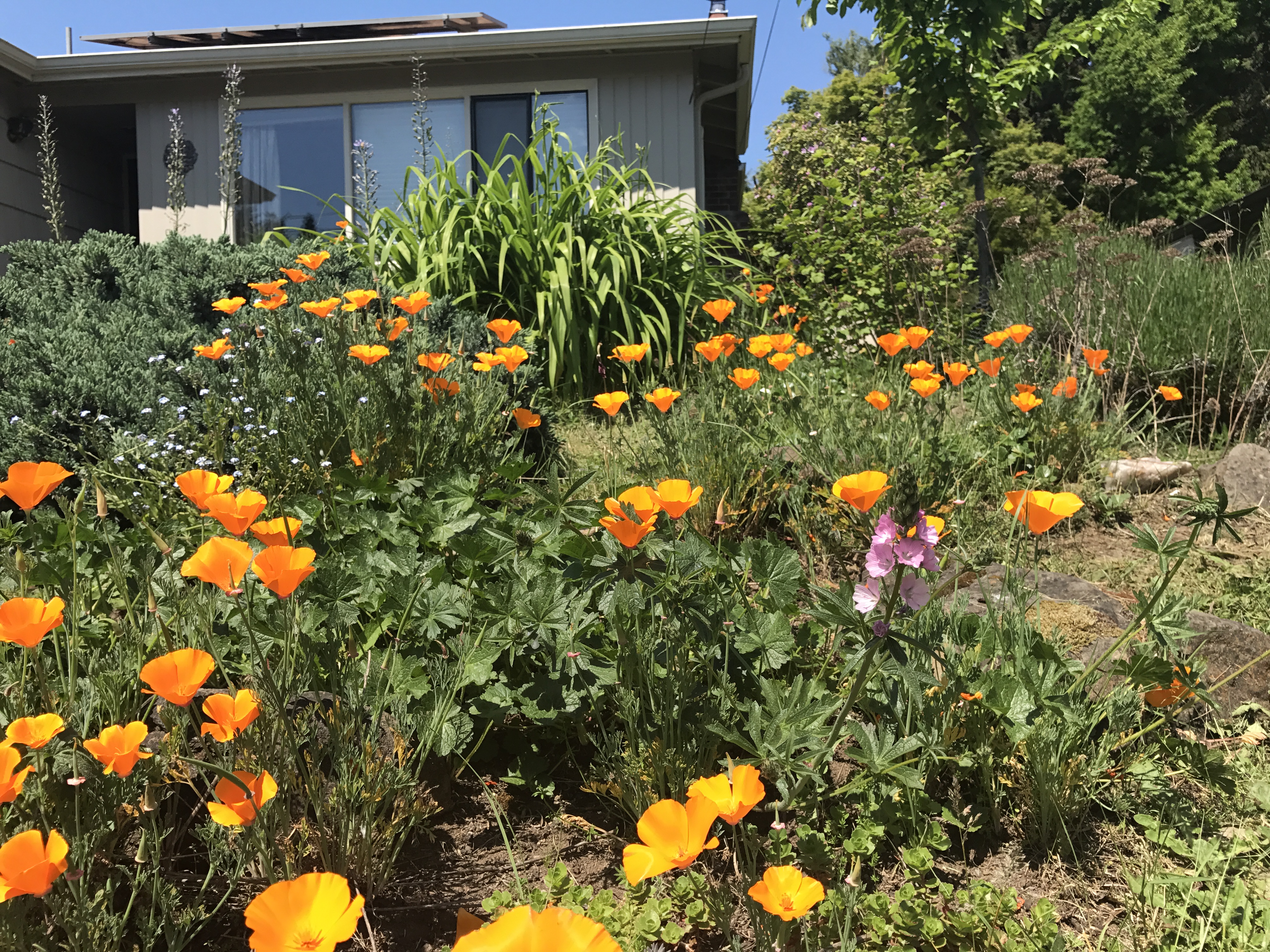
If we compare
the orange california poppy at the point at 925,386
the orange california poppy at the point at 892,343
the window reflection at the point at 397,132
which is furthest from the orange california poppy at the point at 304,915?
the window reflection at the point at 397,132

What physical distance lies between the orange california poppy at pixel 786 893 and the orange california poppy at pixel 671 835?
0.10 m

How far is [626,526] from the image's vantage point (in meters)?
1.40

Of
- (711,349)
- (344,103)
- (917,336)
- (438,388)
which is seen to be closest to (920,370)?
(917,336)

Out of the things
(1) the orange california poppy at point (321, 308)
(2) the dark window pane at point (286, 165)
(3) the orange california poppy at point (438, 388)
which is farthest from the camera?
(2) the dark window pane at point (286, 165)

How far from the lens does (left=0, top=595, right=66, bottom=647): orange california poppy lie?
1164mm

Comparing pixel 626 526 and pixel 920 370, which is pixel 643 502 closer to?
pixel 626 526

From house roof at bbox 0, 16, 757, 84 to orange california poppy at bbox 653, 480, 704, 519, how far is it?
779 cm

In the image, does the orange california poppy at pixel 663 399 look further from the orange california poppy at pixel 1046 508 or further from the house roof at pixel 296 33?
the house roof at pixel 296 33

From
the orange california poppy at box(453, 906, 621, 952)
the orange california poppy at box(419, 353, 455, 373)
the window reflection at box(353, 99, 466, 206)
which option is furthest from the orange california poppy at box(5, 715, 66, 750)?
the window reflection at box(353, 99, 466, 206)

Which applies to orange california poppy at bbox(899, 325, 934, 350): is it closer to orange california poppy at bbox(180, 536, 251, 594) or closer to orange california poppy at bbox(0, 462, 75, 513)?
orange california poppy at bbox(180, 536, 251, 594)

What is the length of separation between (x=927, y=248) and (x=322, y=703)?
14.2 ft

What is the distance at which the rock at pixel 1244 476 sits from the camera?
354cm

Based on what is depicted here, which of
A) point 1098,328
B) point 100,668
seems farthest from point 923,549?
point 1098,328

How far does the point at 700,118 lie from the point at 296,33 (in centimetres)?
519
